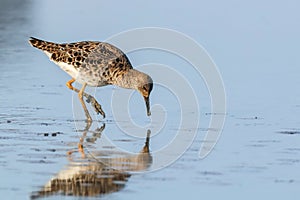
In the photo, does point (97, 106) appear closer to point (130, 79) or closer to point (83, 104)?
point (83, 104)

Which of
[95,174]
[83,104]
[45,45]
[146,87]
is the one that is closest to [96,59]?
[83,104]

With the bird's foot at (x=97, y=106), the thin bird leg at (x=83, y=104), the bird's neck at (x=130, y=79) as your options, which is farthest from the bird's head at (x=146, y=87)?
the thin bird leg at (x=83, y=104)

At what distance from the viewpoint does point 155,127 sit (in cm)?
1202

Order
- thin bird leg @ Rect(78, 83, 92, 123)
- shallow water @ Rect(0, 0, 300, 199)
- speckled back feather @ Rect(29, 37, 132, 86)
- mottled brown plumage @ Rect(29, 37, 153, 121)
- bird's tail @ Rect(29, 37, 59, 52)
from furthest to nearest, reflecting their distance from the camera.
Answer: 1. bird's tail @ Rect(29, 37, 59, 52)
2. speckled back feather @ Rect(29, 37, 132, 86)
3. mottled brown plumage @ Rect(29, 37, 153, 121)
4. thin bird leg @ Rect(78, 83, 92, 123)
5. shallow water @ Rect(0, 0, 300, 199)

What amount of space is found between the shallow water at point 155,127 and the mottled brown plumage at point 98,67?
43 centimetres

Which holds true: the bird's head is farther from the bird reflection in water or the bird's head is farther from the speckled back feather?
the bird reflection in water

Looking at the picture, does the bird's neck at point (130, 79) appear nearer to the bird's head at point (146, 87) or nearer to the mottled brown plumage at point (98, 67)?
the mottled brown plumage at point (98, 67)

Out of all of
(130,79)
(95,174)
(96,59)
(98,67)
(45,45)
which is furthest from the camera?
(45,45)

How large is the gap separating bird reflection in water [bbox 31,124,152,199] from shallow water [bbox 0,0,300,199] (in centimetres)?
1

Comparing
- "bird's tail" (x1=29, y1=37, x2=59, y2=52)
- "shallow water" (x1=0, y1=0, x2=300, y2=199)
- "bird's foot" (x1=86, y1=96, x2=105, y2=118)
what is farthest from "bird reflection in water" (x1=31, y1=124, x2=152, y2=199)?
"bird's tail" (x1=29, y1=37, x2=59, y2=52)

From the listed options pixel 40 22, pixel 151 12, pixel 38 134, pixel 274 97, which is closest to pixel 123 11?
pixel 151 12

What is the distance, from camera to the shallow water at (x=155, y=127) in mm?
8961

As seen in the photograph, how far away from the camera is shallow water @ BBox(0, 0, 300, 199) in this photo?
8961mm

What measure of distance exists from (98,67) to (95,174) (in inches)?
151
